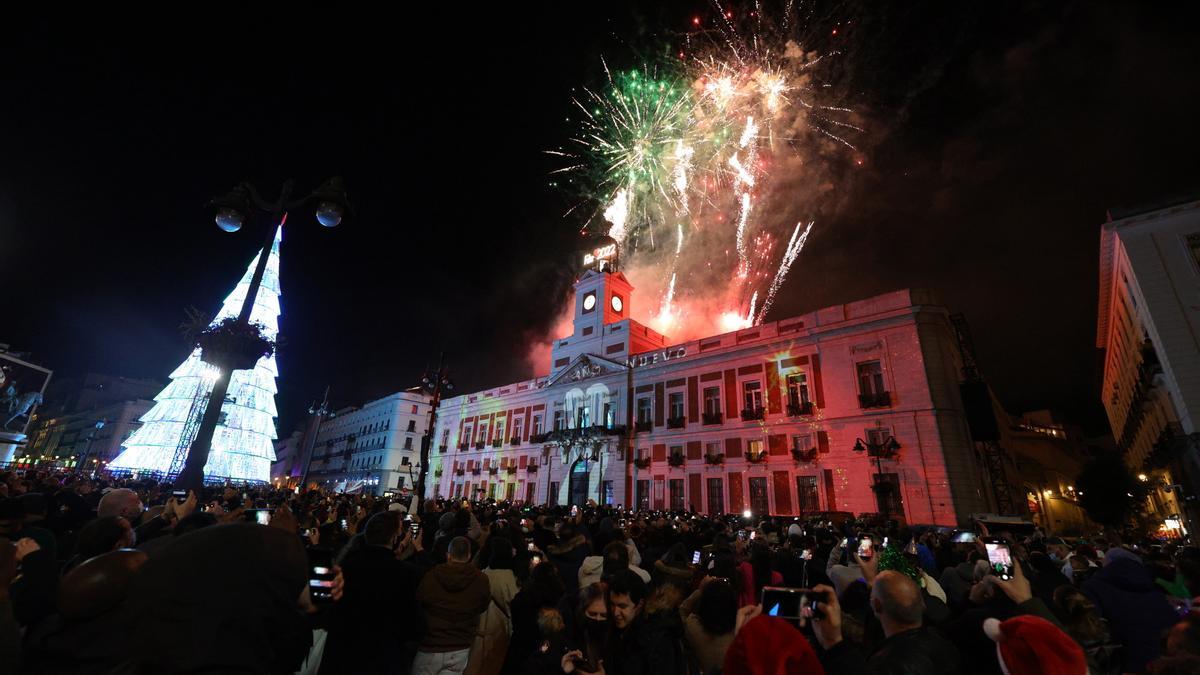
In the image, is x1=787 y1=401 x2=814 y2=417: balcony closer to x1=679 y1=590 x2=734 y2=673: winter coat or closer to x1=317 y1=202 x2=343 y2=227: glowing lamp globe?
x1=317 y1=202 x2=343 y2=227: glowing lamp globe

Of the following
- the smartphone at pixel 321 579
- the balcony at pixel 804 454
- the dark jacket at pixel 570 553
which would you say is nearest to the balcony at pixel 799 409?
the balcony at pixel 804 454

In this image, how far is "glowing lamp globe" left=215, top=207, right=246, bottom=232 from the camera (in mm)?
6590

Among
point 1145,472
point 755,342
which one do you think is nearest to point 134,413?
point 755,342

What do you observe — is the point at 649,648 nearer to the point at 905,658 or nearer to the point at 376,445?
the point at 905,658

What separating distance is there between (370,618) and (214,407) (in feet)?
16.4

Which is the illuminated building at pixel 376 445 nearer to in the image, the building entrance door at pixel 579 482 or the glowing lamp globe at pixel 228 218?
the building entrance door at pixel 579 482

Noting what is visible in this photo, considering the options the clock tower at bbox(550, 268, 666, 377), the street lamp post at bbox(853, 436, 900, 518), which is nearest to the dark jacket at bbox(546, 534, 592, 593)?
the street lamp post at bbox(853, 436, 900, 518)

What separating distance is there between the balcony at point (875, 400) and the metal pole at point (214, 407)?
26.3 m

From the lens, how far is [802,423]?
2719 cm

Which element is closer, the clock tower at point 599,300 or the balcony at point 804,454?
the balcony at point 804,454

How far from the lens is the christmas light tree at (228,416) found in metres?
22.1

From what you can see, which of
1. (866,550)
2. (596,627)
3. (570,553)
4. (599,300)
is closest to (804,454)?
(599,300)

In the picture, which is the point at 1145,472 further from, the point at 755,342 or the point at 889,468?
the point at 755,342

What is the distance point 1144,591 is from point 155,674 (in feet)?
21.8
